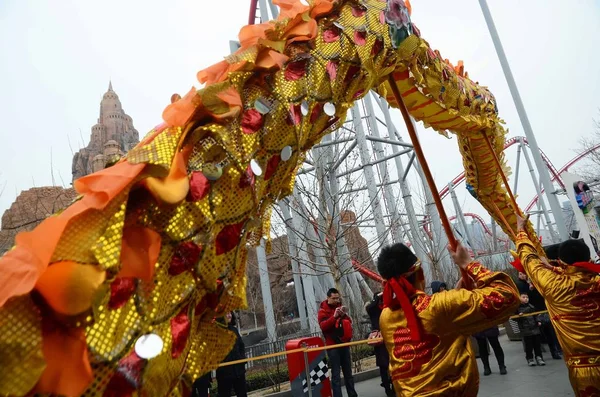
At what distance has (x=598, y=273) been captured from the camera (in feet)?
10.3

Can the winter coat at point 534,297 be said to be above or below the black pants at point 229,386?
above

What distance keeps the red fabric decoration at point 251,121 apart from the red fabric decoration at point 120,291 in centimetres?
64

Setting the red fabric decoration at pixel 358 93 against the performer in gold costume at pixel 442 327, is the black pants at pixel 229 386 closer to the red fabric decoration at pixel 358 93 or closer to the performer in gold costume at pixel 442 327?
the performer in gold costume at pixel 442 327

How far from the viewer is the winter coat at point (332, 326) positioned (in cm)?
557

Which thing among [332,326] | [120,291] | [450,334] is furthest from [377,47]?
[332,326]

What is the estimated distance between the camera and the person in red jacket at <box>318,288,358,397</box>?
18.3 feet

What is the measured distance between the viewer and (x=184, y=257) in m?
1.17

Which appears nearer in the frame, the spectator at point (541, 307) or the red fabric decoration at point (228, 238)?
the red fabric decoration at point (228, 238)

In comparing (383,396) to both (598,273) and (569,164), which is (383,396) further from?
(569,164)

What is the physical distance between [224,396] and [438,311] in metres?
4.33

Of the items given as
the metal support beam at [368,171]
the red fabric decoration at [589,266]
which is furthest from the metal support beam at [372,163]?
the red fabric decoration at [589,266]

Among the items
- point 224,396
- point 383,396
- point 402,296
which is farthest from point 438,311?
point 383,396

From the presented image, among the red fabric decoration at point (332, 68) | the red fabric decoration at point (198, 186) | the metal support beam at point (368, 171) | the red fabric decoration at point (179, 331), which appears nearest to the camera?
the red fabric decoration at point (179, 331)

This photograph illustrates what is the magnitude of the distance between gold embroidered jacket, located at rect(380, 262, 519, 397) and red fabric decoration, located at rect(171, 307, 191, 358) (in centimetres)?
144
